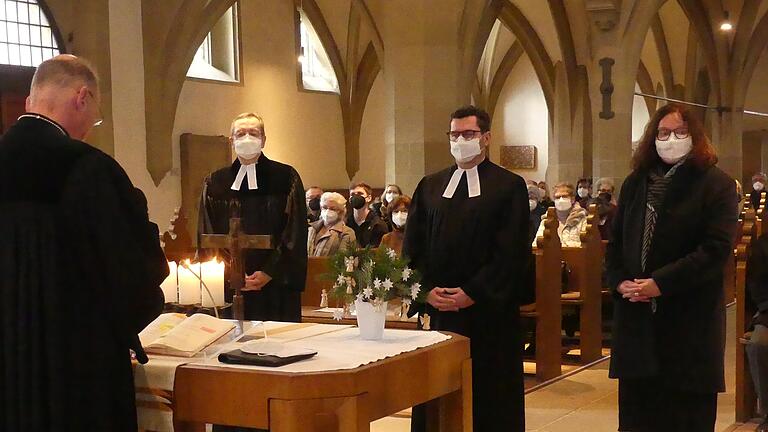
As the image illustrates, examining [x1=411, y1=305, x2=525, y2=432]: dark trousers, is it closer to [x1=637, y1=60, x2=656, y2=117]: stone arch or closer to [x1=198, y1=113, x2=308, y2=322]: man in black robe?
[x1=198, y1=113, x2=308, y2=322]: man in black robe

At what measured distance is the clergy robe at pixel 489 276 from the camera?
14.9 ft

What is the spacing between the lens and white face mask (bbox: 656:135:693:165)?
14.5 feet

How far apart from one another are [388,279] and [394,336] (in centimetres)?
21

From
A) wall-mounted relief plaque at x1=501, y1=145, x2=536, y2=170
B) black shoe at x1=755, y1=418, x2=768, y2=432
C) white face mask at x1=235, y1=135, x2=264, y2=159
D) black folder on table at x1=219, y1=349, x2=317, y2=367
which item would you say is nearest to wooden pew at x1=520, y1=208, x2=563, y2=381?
black shoe at x1=755, y1=418, x2=768, y2=432

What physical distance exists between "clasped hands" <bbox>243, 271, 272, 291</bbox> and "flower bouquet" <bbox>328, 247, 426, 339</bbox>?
1218mm

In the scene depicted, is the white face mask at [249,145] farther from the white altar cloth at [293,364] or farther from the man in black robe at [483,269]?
the white altar cloth at [293,364]

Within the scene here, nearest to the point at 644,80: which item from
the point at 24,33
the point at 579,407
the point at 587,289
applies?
the point at 24,33

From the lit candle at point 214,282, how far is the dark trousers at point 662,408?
6.54ft

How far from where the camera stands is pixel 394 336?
349 centimetres

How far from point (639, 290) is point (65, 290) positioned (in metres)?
2.59

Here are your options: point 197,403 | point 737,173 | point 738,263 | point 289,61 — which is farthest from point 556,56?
point 197,403

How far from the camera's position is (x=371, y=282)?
138 inches

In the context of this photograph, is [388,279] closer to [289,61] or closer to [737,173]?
[289,61]

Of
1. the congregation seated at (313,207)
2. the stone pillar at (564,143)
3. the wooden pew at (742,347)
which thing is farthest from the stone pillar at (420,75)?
the stone pillar at (564,143)
